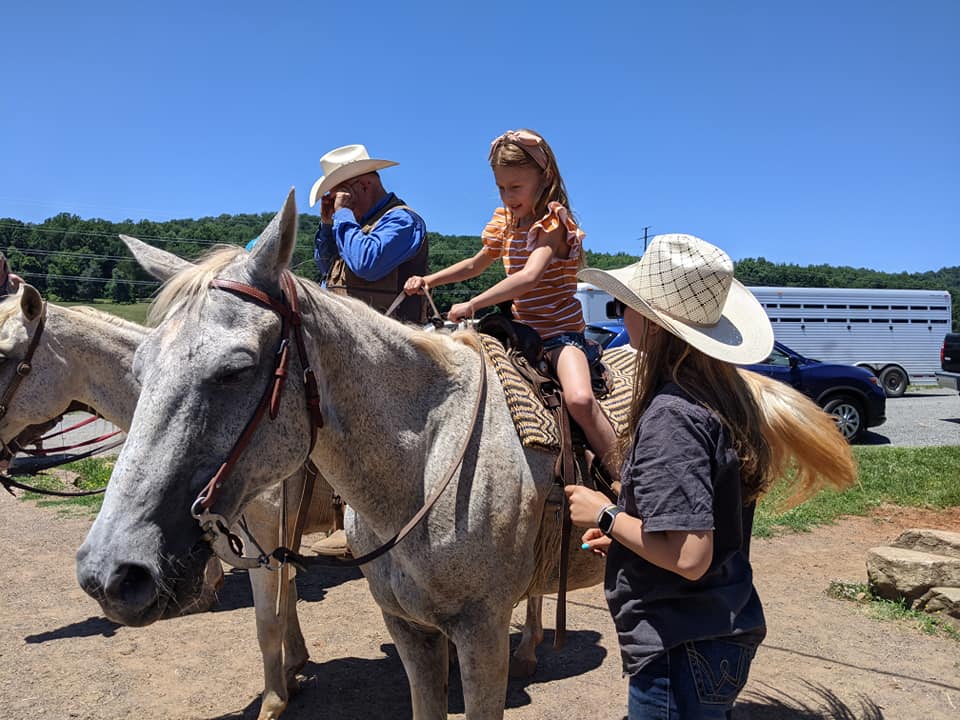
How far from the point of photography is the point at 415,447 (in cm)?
237

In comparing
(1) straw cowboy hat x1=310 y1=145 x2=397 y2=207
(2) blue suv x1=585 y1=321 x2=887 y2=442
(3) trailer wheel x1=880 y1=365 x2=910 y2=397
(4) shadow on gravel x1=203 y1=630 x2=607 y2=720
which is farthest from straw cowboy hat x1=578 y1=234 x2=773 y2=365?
(3) trailer wheel x1=880 y1=365 x2=910 y2=397

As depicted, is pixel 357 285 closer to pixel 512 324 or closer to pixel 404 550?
pixel 512 324

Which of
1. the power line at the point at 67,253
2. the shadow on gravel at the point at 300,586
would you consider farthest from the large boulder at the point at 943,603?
the power line at the point at 67,253

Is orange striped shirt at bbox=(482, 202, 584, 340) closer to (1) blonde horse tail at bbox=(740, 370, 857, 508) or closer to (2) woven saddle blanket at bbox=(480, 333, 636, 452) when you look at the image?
(2) woven saddle blanket at bbox=(480, 333, 636, 452)

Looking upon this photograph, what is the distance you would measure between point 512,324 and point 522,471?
0.80 metres

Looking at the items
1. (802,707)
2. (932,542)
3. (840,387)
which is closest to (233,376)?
(802,707)

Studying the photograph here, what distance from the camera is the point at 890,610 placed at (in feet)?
17.0

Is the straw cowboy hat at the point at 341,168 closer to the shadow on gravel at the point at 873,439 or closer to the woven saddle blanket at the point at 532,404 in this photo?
the woven saddle blanket at the point at 532,404

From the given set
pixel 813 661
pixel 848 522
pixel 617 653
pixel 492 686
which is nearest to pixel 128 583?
pixel 492 686

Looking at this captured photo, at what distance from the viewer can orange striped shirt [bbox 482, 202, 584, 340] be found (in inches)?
119

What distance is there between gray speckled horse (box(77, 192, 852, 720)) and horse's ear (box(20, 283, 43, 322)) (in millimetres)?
1822

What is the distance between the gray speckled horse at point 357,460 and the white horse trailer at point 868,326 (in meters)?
22.9

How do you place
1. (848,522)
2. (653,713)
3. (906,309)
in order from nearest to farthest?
(653,713) < (848,522) < (906,309)

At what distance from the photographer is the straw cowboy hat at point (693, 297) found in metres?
1.86
